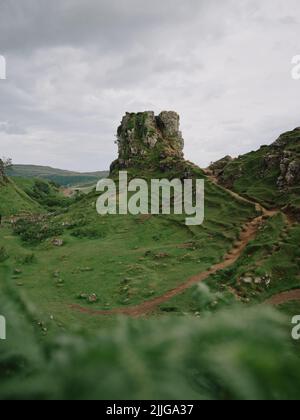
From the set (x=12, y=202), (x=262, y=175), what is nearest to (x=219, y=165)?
(x=262, y=175)

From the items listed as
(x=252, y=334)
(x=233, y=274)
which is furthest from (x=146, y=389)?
(x=233, y=274)

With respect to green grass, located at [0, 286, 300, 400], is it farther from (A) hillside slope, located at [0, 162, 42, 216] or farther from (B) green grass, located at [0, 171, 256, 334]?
(A) hillside slope, located at [0, 162, 42, 216]

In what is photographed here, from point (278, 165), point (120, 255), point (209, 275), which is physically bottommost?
point (209, 275)

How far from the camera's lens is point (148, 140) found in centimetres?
8175

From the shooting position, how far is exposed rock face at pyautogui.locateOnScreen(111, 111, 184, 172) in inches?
3046

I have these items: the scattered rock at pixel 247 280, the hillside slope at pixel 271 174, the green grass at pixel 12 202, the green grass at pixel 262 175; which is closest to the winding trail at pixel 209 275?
the scattered rock at pixel 247 280

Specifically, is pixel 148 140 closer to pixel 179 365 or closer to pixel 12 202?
pixel 12 202

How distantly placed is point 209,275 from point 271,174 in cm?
2663

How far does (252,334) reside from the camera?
2426mm

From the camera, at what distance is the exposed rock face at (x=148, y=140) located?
77.4 metres

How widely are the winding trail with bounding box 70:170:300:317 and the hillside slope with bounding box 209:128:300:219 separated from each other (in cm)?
282

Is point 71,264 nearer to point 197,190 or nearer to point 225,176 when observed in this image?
point 197,190

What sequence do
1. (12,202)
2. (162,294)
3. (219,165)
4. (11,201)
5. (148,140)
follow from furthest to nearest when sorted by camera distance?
(11,201) → (12,202) → (148,140) → (219,165) → (162,294)

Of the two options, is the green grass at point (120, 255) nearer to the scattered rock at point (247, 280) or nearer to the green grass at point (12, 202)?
the scattered rock at point (247, 280)
